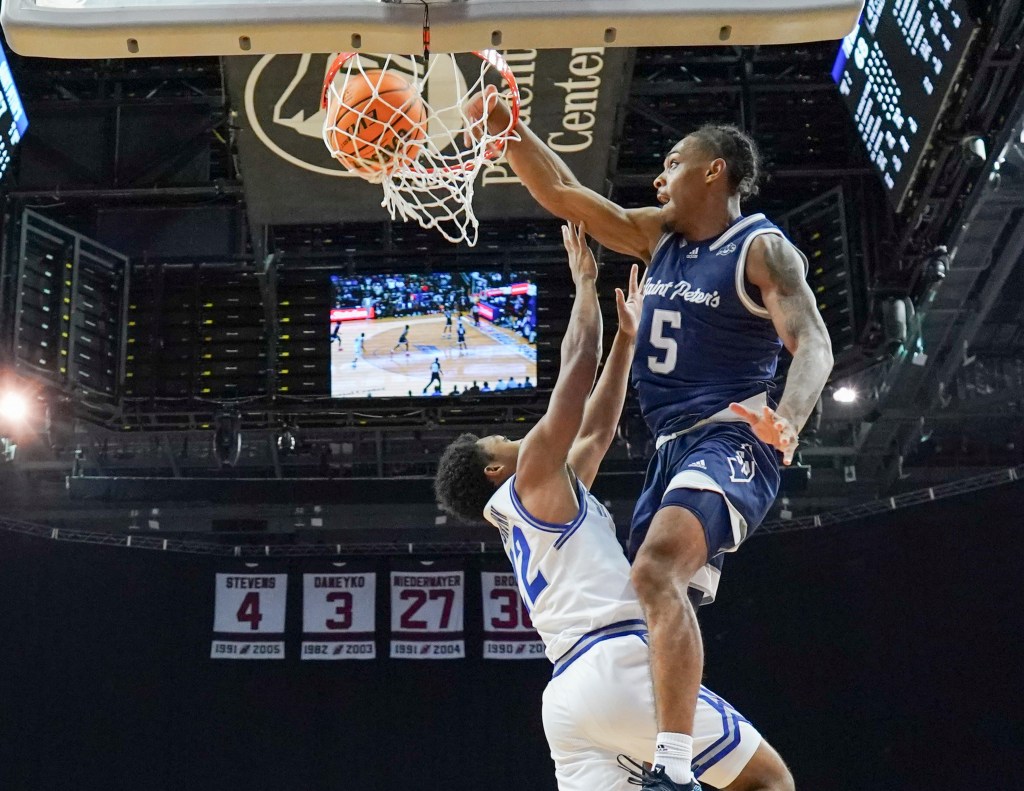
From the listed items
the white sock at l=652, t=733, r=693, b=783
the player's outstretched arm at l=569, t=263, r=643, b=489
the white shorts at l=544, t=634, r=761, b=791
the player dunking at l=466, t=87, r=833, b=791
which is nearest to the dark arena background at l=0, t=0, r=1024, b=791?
the player dunking at l=466, t=87, r=833, b=791

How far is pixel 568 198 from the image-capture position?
436cm

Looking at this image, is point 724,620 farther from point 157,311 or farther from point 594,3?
point 594,3

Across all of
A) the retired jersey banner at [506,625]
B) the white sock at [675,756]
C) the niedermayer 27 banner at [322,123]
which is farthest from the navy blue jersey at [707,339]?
the retired jersey banner at [506,625]

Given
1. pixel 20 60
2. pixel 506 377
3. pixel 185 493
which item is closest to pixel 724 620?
pixel 506 377

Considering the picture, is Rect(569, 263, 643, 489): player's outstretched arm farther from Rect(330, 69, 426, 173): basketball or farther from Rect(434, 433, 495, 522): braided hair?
Rect(330, 69, 426, 173): basketball

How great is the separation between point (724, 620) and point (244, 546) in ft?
13.3

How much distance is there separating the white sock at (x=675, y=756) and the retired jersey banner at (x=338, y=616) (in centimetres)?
787

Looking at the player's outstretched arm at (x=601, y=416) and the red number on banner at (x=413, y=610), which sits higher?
the player's outstretched arm at (x=601, y=416)

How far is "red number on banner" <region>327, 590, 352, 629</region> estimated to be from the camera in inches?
429

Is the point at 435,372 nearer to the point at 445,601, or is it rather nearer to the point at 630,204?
the point at 630,204

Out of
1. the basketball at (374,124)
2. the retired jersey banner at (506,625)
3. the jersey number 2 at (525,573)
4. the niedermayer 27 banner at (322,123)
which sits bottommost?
the retired jersey banner at (506,625)

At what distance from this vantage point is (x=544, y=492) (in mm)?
3920

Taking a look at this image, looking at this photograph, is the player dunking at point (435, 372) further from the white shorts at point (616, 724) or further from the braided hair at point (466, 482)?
the white shorts at point (616, 724)

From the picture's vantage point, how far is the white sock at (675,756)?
313 cm
